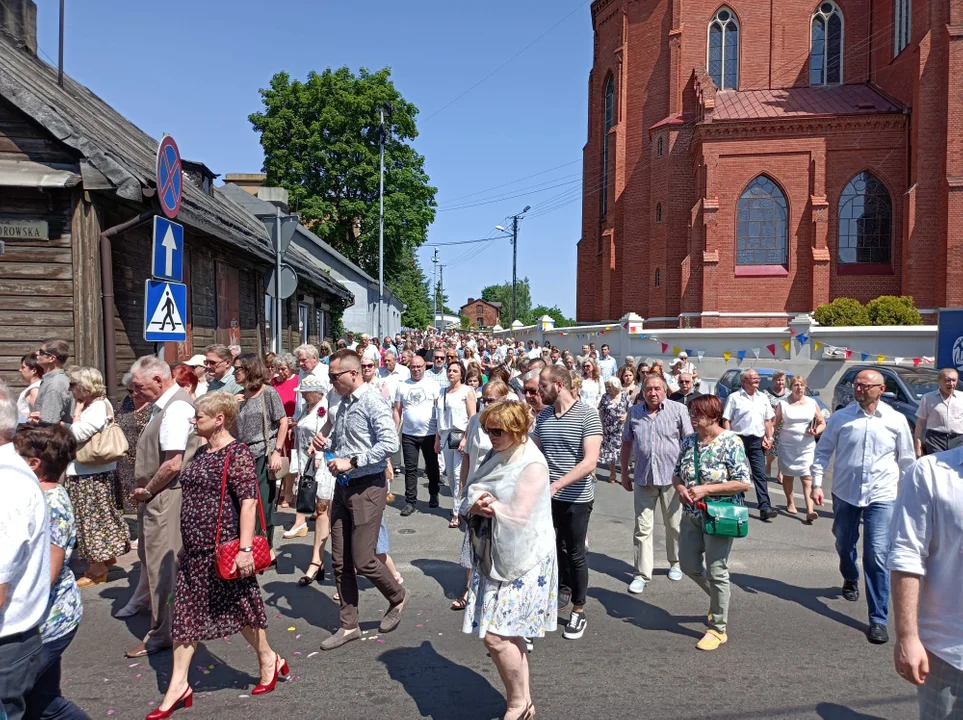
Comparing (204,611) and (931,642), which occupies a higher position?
(931,642)

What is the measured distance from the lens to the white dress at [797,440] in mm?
8906

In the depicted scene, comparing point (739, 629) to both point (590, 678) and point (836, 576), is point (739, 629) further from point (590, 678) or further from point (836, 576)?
point (836, 576)

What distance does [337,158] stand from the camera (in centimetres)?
3691

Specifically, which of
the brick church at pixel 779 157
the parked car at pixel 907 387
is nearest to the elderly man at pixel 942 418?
the parked car at pixel 907 387

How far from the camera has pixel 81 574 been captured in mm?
6418

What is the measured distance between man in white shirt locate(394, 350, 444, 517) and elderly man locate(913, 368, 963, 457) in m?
5.76

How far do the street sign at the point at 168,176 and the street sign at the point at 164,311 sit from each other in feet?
2.67

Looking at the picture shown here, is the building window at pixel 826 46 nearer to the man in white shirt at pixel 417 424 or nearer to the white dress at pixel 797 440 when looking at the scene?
the white dress at pixel 797 440

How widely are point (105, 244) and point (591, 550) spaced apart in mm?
6563

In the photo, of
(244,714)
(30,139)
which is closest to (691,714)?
(244,714)

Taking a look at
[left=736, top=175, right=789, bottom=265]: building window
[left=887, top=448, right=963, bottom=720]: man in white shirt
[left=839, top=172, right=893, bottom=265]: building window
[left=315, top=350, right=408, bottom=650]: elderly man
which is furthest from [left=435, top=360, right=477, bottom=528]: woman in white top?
[left=839, top=172, right=893, bottom=265]: building window

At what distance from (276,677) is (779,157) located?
100 ft

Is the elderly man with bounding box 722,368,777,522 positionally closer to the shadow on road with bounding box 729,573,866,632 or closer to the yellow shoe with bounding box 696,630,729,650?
the shadow on road with bounding box 729,573,866,632

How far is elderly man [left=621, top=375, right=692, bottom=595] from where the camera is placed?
20.5ft
